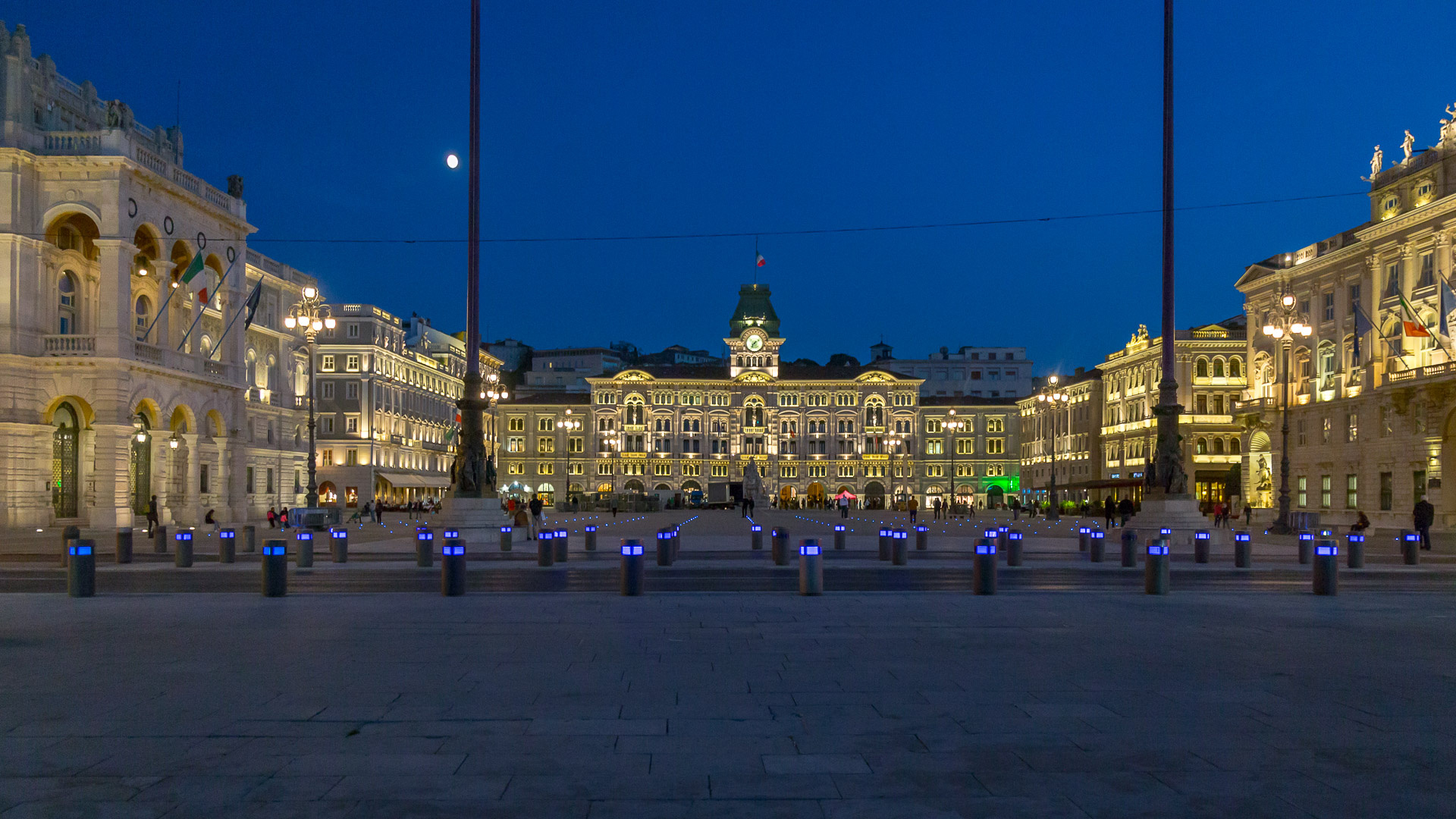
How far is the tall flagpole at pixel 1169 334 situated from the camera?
108ft

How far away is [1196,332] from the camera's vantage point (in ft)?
296

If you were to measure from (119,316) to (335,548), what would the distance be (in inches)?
903

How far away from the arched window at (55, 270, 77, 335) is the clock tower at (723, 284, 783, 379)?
92315 mm

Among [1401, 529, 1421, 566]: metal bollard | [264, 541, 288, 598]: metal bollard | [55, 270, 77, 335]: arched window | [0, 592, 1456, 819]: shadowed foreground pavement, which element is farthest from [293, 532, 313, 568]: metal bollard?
[55, 270, 77, 335]: arched window

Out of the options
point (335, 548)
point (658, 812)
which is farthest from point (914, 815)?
point (335, 548)

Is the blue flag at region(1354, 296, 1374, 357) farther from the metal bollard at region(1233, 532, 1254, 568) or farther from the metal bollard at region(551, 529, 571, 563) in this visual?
the metal bollard at region(551, 529, 571, 563)

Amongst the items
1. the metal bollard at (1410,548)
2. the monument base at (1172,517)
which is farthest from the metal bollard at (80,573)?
the monument base at (1172,517)

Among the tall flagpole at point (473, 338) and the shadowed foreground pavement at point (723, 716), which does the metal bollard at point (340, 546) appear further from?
A: the shadowed foreground pavement at point (723, 716)

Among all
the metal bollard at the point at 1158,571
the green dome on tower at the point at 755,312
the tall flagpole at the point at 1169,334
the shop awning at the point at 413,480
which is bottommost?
the shop awning at the point at 413,480

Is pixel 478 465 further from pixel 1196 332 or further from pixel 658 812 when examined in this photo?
pixel 1196 332

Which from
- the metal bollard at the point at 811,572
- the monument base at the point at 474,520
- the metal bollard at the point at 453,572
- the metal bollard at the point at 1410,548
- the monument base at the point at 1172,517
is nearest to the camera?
the metal bollard at the point at 453,572

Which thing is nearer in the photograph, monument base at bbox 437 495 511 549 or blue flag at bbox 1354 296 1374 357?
monument base at bbox 437 495 511 549

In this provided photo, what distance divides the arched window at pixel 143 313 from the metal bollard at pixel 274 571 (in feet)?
130

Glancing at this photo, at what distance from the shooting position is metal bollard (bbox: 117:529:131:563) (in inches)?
987
